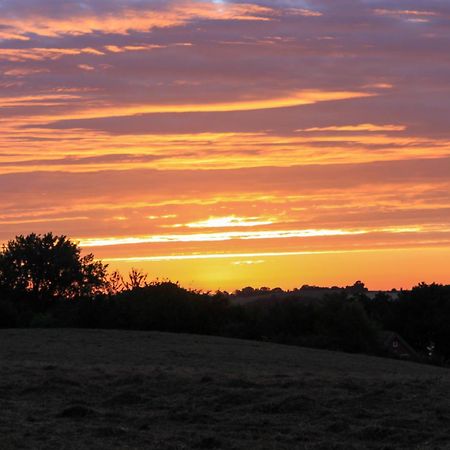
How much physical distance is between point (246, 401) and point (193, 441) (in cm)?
490

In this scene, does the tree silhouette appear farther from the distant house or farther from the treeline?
the distant house

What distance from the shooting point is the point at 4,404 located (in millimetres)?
23312

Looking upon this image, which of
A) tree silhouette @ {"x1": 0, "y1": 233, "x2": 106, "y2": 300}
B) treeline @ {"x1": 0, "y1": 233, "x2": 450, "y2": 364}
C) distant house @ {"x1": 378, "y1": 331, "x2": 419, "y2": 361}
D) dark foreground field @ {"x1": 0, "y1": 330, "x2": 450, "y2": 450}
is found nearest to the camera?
dark foreground field @ {"x1": 0, "y1": 330, "x2": 450, "y2": 450}

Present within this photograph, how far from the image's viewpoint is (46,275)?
291ft

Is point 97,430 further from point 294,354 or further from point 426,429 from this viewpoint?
point 294,354

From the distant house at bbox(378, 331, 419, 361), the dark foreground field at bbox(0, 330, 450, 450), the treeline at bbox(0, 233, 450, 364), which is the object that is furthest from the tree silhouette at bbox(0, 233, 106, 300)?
the dark foreground field at bbox(0, 330, 450, 450)

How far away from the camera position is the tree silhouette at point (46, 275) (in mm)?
88188

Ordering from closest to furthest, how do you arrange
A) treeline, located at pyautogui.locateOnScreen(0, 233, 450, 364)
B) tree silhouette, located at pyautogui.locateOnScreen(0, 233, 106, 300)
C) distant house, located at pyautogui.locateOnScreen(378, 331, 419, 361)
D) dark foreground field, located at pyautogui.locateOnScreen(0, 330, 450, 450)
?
dark foreground field, located at pyautogui.locateOnScreen(0, 330, 450, 450), treeline, located at pyautogui.locateOnScreen(0, 233, 450, 364), distant house, located at pyautogui.locateOnScreen(378, 331, 419, 361), tree silhouette, located at pyautogui.locateOnScreen(0, 233, 106, 300)

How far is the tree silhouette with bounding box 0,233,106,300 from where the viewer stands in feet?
289

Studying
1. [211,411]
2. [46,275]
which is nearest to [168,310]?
[46,275]

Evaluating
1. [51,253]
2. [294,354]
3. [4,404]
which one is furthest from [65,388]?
[51,253]

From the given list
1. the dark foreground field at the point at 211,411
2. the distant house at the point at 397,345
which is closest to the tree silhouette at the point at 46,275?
the distant house at the point at 397,345

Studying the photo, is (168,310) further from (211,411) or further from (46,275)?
(211,411)

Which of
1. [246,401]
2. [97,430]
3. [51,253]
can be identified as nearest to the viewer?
[97,430]
